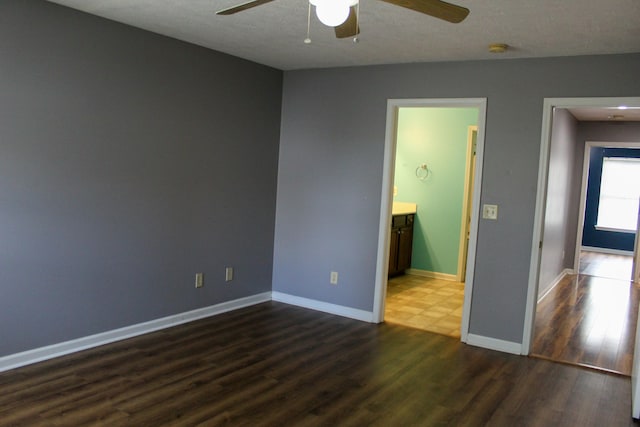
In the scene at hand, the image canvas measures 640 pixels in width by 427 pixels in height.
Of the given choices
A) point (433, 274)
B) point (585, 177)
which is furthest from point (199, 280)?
point (585, 177)

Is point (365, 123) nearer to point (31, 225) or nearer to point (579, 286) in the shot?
point (31, 225)

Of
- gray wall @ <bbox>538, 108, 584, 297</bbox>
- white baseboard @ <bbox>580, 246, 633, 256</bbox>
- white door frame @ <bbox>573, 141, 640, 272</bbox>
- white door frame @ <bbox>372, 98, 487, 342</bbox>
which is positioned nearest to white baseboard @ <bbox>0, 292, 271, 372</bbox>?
white door frame @ <bbox>372, 98, 487, 342</bbox>

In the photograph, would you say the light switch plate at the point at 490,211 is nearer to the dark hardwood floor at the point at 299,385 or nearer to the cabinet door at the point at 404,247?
the dark hardwood floor at the point at 299,385

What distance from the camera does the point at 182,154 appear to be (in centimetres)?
434

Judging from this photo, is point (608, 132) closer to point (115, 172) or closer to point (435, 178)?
point (435, 178)

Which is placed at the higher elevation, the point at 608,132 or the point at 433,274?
the point at 608,132

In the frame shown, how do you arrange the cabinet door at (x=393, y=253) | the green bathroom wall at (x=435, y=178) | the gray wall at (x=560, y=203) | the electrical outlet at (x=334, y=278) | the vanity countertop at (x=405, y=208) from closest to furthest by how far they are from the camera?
the electrical outlet at (x=334, y=278)
the gray wall at (x=560, y=203)
the cabinet door at (x=393, y=253)
the green bathroom wall at (x=435, y=178)
the vanity countertop at (x=405, y=208)

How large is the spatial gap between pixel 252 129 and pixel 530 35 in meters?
2.61

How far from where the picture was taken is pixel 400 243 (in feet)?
22.3

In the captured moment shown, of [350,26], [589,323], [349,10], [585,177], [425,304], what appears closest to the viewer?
[349,10]

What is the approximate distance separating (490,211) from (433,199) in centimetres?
272

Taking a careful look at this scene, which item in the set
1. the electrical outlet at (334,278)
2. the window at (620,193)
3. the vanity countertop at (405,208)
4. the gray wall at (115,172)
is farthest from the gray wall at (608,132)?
the gray wall at (115,172)

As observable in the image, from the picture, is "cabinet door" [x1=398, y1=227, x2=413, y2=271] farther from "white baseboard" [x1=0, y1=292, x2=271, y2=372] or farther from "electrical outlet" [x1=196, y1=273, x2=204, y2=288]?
"electrical outlet" [x1=196, y1=273, x2=204, y2=288]

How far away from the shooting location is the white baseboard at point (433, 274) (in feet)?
22.7
